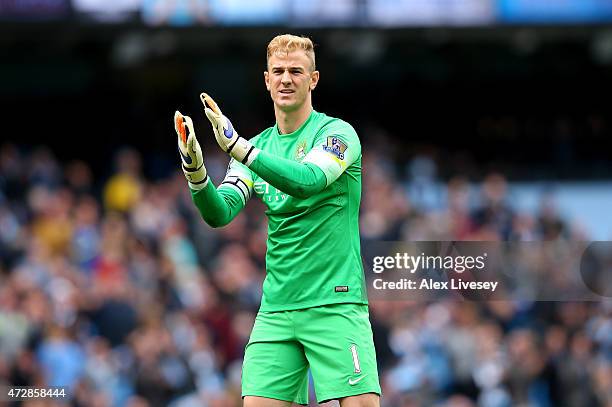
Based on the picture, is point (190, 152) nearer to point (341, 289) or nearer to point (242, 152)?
point (242, 152)

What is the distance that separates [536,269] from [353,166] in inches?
120

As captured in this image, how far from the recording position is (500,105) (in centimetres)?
2019

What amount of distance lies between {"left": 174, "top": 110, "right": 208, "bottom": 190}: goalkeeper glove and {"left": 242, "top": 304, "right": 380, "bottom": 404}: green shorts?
0.75 m

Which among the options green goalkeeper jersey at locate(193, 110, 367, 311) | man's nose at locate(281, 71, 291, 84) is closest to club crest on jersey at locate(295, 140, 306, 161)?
green goalkeeper jersey at locate(193, 110, 367, 311)

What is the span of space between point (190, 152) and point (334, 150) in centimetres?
66

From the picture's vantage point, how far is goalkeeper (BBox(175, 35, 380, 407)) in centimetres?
548

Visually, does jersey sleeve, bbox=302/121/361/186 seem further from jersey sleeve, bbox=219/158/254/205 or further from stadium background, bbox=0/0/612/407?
stadium background, bbox=0/0/612/407

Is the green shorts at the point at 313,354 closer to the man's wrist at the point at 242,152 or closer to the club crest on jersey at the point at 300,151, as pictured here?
the club crest on jersey at the point at 300,151

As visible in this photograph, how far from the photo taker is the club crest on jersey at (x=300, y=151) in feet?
18.5

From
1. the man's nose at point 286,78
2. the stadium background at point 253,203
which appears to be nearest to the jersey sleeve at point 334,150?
the man's nose at point 286,78

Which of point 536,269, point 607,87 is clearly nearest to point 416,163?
point 607,87

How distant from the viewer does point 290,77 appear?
219 inches

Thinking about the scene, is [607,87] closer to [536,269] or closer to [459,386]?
[459,386]

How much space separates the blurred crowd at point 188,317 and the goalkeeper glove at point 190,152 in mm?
4168
